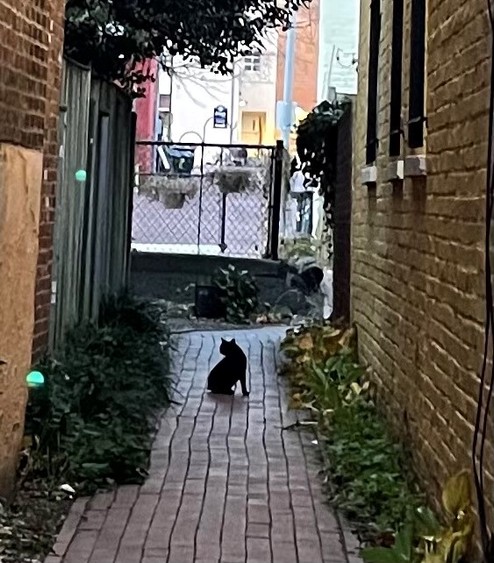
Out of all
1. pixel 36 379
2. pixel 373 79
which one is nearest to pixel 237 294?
pixel 373 79

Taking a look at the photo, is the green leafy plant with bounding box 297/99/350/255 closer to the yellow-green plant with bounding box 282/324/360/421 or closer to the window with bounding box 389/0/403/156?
the yellow-green plant with bounding box 282/324/360/421

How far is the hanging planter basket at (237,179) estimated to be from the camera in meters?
17.1

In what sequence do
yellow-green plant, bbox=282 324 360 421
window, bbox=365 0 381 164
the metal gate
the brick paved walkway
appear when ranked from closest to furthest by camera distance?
the brick paved walkway < yellow-green plant, bbox=282 324 360 421 < window, bbox=365 0 381 164 < the metal gate

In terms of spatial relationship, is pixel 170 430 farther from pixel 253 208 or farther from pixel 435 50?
pixel 253 208

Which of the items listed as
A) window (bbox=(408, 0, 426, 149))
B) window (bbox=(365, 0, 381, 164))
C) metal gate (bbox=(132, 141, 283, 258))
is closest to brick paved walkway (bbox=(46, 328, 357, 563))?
window (bbox=(408, 0, 426, 149))

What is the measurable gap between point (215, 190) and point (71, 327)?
8.96m

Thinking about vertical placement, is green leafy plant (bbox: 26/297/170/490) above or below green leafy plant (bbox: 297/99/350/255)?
below

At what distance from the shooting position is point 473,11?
15.6 ft

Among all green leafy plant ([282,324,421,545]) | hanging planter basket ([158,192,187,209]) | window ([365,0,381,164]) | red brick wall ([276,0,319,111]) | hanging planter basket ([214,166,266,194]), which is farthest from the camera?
red brick wall ([276,0,319,111])

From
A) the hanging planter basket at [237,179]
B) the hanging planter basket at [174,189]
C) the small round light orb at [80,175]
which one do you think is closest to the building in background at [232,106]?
the hanging planter basket at [174,189]

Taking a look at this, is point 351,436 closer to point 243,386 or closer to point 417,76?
point 417,76

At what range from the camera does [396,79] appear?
7562 millimetres

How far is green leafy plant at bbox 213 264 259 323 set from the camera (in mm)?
14164

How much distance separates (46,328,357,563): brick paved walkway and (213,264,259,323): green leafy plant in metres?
5.29
